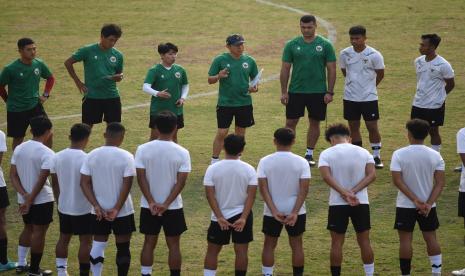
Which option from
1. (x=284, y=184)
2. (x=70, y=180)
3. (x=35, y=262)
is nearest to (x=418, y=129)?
(x=284, y=184)

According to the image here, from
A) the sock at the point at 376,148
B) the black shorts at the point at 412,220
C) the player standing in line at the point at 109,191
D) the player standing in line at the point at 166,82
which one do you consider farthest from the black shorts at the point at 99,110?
the black shorts at the point at 412,220

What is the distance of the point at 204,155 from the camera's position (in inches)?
682

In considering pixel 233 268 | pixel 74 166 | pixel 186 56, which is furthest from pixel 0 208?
pixel 186 56

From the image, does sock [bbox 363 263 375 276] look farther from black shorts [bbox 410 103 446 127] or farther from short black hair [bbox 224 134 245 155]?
black shorts [bbox 410 103 446 127]

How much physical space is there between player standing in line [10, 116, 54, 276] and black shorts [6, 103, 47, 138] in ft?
13.6

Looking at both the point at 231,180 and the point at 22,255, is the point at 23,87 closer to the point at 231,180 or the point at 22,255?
the point at 22,255

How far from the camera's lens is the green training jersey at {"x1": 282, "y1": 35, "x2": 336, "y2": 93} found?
1605cm

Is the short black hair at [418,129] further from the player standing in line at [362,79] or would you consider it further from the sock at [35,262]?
the player standing in line at [362,79]

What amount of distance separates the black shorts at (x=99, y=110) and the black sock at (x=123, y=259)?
5291 mm

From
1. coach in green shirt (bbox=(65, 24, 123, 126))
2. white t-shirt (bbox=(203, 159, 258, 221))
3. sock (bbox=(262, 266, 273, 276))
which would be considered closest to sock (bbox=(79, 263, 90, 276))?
white t-shirt (bbox=(203, 159, 258, 221))

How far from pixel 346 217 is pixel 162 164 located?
2.16 meters

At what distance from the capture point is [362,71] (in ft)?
52.8

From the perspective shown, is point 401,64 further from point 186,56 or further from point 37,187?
point 37,187

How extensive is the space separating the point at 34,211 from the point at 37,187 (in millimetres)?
354
